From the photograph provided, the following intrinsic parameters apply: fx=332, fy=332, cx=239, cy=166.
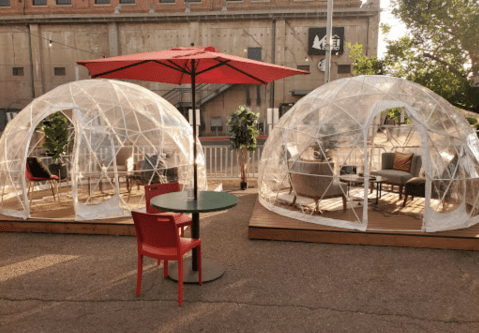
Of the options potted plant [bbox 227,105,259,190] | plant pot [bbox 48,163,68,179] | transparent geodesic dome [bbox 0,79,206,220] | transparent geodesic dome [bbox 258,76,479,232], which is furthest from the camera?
potted plant [bbox 227,105,259,190]

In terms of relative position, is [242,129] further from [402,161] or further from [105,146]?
[402,161]

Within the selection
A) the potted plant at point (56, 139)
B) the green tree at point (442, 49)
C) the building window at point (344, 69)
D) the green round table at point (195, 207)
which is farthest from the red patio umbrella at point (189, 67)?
the building window at point (344, 69)

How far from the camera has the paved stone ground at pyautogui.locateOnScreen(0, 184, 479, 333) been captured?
12.7 feet

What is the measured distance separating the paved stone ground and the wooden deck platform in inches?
6.1

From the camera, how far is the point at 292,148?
774cm

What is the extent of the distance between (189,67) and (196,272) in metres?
3.24

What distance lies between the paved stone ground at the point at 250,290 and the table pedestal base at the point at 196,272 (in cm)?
11

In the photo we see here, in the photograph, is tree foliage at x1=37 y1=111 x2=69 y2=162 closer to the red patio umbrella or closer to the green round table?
the red patio umbrella

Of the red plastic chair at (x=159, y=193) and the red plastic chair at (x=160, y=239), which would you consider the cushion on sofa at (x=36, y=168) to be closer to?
the red plastic chair at (x=159, y=193)

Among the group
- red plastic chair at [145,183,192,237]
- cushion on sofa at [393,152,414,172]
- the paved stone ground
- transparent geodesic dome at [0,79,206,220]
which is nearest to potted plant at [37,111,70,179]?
transparent geodesic dome at [0,79,206,220]

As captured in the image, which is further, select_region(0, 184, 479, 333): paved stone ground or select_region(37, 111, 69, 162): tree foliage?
select_region(37, 111, 69, 162): tree foliage

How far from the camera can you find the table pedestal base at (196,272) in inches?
192

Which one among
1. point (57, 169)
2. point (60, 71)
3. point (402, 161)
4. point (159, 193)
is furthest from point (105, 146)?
point (60, 71)

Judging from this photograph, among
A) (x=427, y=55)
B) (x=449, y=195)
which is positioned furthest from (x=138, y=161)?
(x=427, y=55)
